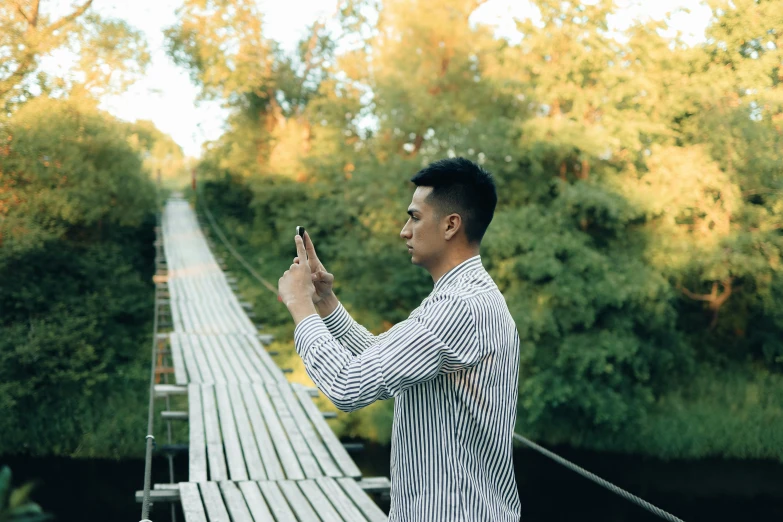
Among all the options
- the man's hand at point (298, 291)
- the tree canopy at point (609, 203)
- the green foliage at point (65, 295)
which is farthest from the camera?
the green foliage at point (65, 295)

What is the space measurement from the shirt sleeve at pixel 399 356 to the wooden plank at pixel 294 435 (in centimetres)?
276

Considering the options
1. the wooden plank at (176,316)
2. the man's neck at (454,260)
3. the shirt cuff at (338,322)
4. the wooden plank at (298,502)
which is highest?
the man's neck at (454,260)

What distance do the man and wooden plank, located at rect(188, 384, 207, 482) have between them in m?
2.59

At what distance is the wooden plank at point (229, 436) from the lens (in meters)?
3.69

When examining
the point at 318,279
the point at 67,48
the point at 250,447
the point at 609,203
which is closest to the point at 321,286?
the point at 318,279

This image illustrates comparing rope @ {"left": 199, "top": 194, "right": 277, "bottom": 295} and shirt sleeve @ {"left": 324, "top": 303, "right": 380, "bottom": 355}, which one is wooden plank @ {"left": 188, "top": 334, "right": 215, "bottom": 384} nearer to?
rope @ {"left": 199, "top": 194, "right": 277, "bottom": 295}

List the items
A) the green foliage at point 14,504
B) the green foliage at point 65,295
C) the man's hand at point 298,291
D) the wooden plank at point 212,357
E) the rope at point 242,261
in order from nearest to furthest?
the green foliage at point 14,504
the man's hand at point 298,291
the wooden plank at point 212,357
the rope at point 242,261
the green foliage at point 65,295

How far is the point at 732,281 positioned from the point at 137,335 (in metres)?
9.42

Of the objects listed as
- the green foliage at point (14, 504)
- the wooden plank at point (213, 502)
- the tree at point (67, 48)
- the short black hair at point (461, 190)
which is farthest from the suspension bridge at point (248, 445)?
the tree at point (67, 48)

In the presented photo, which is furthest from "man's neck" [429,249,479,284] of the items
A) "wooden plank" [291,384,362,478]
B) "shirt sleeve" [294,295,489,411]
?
"wooden plank" [291,384,362,478]

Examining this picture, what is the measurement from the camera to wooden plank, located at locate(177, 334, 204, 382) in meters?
5.54

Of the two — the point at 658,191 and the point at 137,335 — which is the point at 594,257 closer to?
the point at 658,191

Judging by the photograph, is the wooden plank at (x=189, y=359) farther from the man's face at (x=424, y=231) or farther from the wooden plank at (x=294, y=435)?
the man's face at (x=424, y=231)

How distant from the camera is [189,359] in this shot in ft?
20.2
